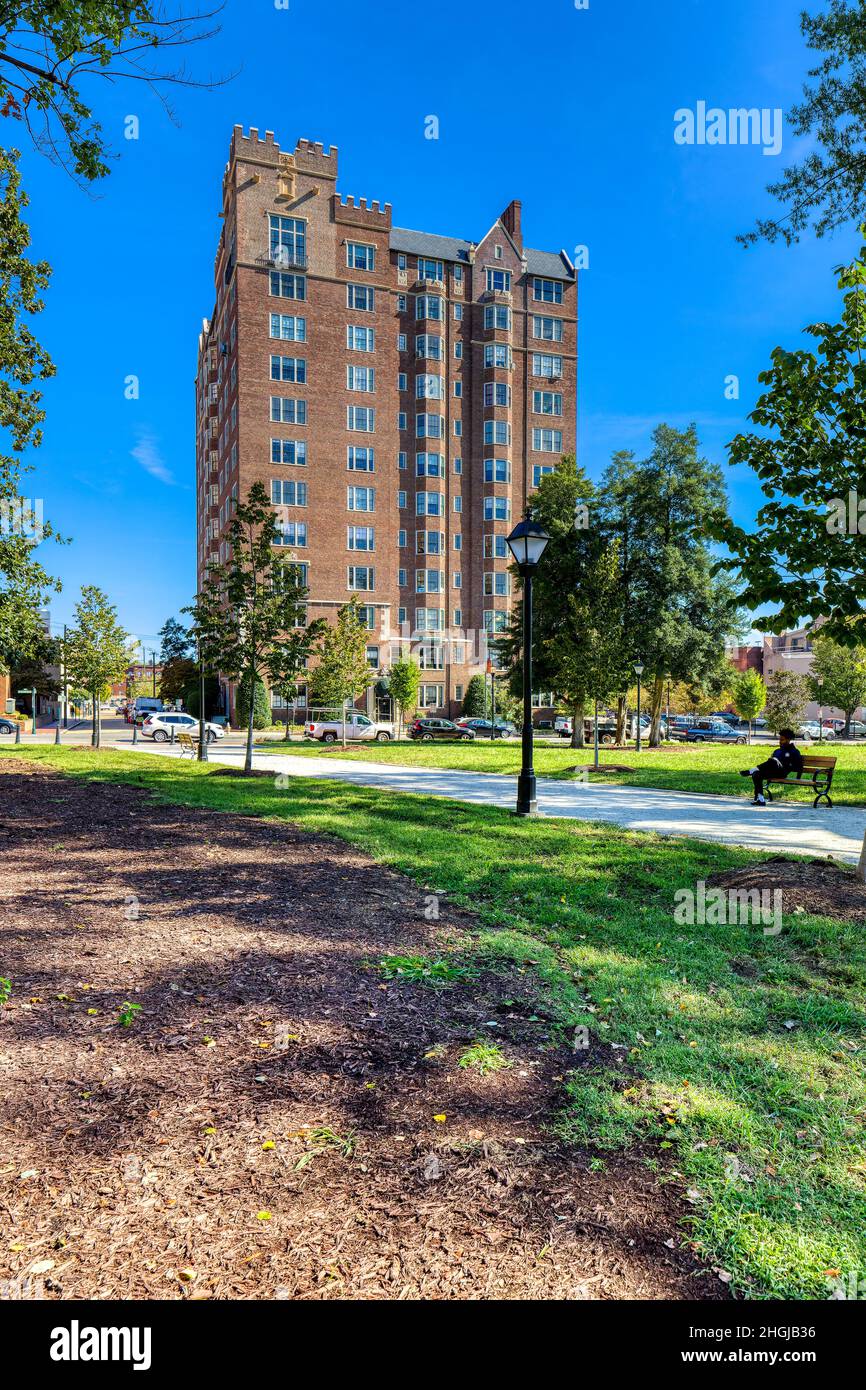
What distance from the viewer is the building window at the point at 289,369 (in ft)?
167

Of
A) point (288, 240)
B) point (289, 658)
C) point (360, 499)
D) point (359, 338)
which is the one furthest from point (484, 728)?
point (288, 240)

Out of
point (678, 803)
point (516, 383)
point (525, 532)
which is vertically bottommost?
point (678, 803)

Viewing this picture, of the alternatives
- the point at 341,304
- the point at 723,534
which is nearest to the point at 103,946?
the point at 723,534

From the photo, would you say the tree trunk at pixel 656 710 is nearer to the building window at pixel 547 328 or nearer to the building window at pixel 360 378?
the building window at pixel 360 378

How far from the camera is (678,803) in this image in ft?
49.4

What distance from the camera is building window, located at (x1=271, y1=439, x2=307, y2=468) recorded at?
51.4 meters

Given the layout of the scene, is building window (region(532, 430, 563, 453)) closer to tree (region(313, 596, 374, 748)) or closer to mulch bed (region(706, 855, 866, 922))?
tree (region(313, 596, 374, 748))

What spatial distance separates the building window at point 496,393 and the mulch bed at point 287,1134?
58.5 meters

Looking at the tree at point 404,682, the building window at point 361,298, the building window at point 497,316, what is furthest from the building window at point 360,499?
the building window at point 497,316

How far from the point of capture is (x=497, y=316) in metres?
58.2

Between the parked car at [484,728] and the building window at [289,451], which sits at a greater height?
the building window at [289,451]

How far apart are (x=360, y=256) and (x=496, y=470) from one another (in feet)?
59.2
